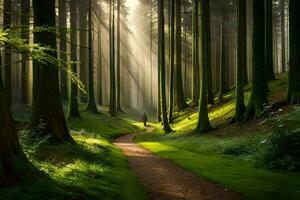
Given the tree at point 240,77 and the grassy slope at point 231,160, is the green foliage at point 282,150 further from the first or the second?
the tree at point 240,77

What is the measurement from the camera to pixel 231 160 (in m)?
15.7

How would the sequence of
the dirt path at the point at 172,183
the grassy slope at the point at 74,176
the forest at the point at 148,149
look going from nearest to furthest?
the grassy slope at the point at 74,176 < the forest at the point at 148,149 < the dirt path at the point at 172,183

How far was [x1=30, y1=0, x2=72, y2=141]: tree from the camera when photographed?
15359mm

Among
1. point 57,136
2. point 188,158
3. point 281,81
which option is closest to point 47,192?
point 57,136

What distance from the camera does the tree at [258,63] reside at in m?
21.6

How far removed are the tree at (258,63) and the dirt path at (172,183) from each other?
7.49 m

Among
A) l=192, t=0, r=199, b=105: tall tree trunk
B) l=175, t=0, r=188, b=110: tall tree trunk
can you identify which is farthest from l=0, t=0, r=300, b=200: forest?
l=175, t=0, r=188, b=110: tall tree trunk

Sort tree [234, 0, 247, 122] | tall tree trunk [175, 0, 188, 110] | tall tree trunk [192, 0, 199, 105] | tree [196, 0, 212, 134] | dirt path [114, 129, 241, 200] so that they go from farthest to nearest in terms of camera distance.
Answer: tall tree trunk [175, 0, 188, 110] < tall tree trunk [192, 0, 199, 105] < tree [196, 0, 212, 134] < tree [234, 0, 247, 122] < dirt path [114, 129, 241, 200]

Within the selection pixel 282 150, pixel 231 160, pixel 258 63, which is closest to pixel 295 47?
pixel 258 63

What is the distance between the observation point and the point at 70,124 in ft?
96.6

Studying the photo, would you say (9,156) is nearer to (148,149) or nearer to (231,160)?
(231,160)

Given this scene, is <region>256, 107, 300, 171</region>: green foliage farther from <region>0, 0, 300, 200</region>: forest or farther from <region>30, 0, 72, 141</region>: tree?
<region>30, 0, 72, 141</region>: tree

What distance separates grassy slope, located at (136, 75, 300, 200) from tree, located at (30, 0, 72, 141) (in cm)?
506

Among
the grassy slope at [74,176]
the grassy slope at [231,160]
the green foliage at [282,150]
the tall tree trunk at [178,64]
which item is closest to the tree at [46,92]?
the grassy slope at [74,176]
